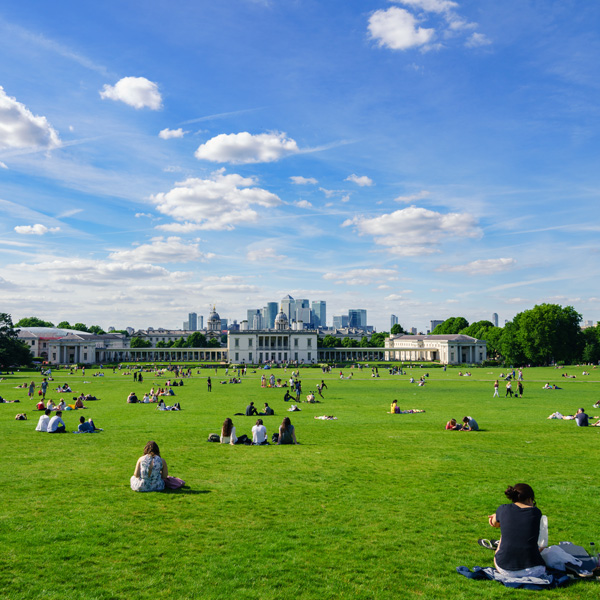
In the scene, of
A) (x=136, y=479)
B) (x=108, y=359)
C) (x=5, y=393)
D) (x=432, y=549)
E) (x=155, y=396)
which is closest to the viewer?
(x=432, y=549)

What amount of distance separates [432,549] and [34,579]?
603cm

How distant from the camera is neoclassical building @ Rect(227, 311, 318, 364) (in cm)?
14738

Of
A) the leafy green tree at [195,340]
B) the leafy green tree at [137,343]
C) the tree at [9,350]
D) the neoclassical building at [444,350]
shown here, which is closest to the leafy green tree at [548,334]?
the neoclassical building at [444,350]

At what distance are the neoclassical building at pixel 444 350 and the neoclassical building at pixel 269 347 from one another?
91.8ft

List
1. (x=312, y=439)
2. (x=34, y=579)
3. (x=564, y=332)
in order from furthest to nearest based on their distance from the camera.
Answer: (x=564, y=332) < (x=312, y=439) < (x=34, y=579)

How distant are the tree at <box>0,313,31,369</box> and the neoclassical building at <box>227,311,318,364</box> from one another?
230 feet

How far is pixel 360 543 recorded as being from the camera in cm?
854

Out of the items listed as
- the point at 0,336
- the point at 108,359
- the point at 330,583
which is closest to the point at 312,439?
the point at 330,583

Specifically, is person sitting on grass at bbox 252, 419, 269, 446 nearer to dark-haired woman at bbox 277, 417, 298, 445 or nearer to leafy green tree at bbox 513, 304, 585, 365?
dark-haired woman at bbox 277, 417, 298, 445

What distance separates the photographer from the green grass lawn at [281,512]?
282 inches

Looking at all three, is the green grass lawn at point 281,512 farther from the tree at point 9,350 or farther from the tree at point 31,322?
the tree at point 31,322

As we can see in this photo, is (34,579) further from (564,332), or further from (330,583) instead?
(564,332)

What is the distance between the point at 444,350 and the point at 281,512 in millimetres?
137802

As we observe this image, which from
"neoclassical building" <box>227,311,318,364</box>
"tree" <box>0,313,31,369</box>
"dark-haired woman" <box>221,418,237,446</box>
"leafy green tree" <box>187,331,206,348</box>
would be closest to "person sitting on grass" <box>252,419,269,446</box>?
"dark-haired woman" <box>221,418,237,446</box>
